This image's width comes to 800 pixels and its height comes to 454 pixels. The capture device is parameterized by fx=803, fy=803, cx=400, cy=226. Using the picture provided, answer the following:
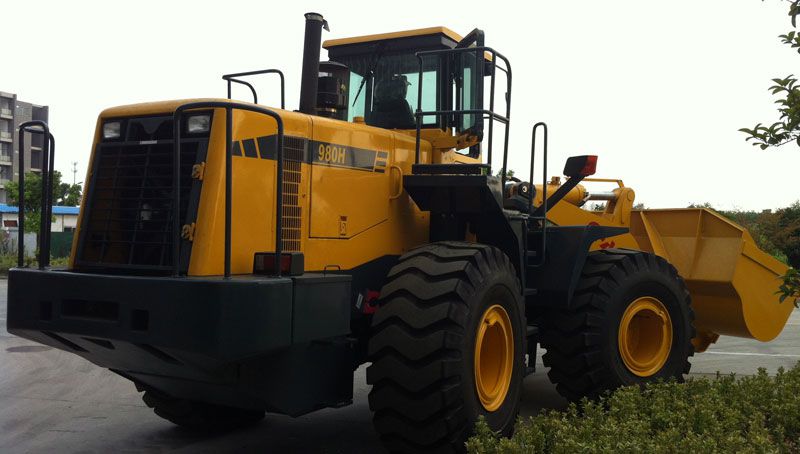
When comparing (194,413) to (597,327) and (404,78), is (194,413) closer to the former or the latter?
(404,78)

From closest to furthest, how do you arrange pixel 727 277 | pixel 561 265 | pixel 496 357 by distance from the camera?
pixel 496 357 < pixel 561 265 < pixel 727 277

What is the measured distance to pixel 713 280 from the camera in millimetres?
8961

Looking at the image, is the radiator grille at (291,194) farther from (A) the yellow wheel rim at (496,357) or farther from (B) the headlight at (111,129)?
(A) the yellow wheel rim at (496,357)

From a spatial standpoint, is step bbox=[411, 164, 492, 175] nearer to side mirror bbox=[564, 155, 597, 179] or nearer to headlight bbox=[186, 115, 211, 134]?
side mirror bbox=[564, 155, 597, 179]

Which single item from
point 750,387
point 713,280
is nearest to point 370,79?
point 750,387

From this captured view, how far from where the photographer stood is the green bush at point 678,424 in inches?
188

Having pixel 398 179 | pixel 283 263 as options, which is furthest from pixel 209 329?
pixel 398 179

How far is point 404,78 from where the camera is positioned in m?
6.84

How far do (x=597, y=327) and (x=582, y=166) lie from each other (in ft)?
4.56

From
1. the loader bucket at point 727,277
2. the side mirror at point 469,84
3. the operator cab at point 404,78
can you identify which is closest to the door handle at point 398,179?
the operator cab at point 404,78

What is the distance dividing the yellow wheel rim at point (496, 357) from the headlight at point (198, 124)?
7.70 feet

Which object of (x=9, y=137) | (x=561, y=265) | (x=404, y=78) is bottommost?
(x=561, y=265)

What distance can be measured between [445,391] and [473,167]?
183cm

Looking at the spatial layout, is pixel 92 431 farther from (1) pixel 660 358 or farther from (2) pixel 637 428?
(1) pixel 660 358
